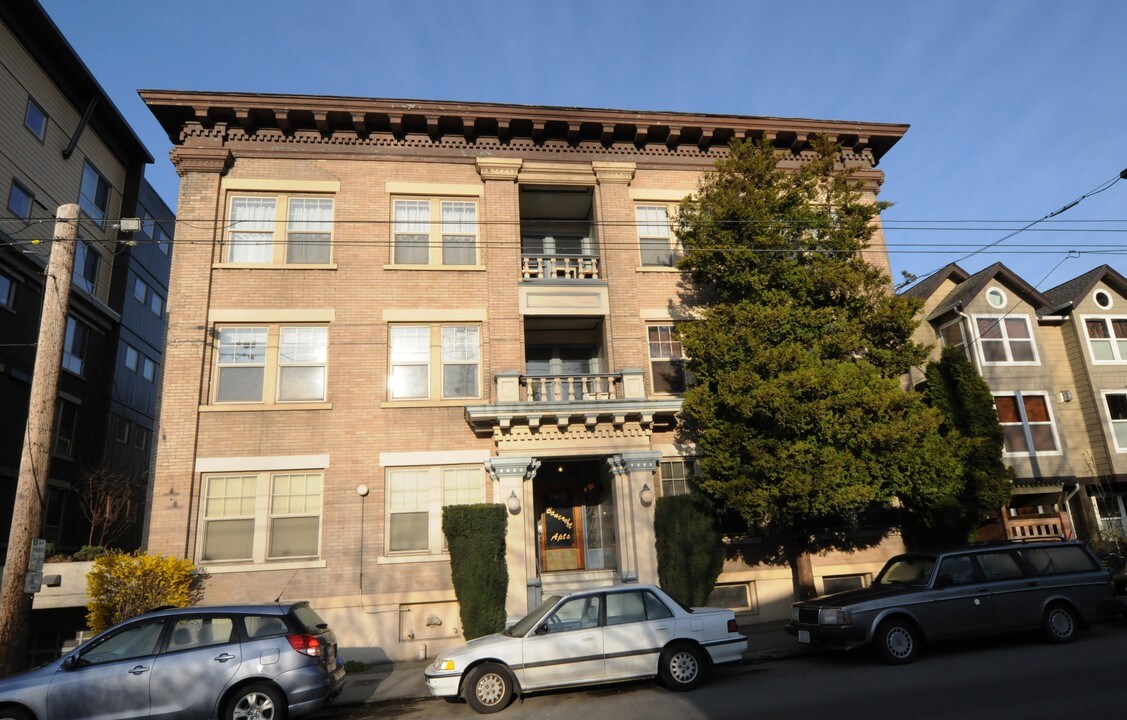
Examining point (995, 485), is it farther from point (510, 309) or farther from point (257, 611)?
point (257, 611)

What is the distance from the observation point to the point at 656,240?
17484mm

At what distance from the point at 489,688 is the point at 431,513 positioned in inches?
240

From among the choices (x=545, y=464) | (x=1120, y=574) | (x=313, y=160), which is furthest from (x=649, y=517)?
(x=313, y=160)

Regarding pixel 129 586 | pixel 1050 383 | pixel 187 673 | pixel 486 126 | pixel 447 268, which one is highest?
pixel 486 126

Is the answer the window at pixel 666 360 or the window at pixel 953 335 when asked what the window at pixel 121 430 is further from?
the window at pixel 953 335

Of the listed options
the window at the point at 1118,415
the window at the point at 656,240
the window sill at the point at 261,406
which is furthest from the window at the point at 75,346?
the window at the point at 1118,415

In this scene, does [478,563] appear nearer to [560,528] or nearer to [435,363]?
[560,528]

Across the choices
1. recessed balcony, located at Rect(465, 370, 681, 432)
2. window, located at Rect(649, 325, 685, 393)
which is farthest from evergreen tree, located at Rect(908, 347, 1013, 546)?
recessed balcony, located at Rect(465, 370, 681, 432)

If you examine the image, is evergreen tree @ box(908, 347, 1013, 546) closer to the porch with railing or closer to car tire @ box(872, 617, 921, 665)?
car tire @ box(872, 617, 921, 665)

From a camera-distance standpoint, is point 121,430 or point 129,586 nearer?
point 129,586

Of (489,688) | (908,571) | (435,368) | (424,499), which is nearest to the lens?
(489,688)

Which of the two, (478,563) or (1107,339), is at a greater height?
(1107,339)

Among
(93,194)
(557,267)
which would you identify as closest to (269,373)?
(557,267)

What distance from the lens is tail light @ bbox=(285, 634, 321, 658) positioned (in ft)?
28.6
